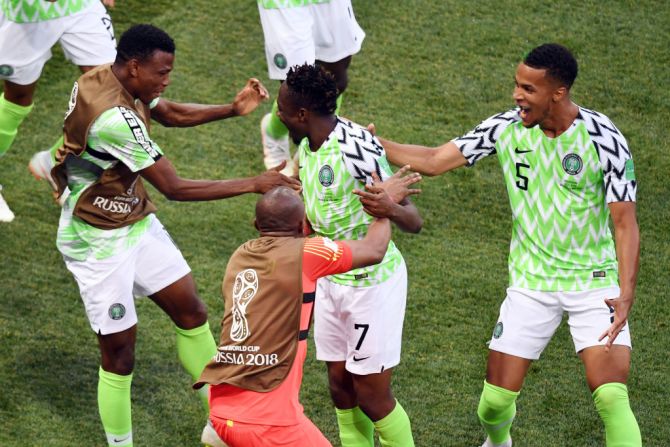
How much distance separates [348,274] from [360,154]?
62 centimetres

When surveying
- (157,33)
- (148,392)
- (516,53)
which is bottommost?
(148,392)

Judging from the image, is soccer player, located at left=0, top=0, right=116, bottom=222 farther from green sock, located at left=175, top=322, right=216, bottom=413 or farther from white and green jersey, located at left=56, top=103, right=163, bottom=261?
green sock, located at left=175, top=322, right=216, bottom=413

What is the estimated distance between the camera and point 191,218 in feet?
29.0

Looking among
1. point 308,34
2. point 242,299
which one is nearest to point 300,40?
point 308,34

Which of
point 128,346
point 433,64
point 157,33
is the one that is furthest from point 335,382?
point 433,64

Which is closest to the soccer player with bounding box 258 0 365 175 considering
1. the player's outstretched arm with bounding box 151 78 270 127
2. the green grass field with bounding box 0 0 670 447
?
the green grass field with bounding box 0 0 670 447

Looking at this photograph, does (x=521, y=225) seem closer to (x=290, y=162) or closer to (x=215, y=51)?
(x=290, y=162)

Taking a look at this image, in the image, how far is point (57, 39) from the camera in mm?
8172

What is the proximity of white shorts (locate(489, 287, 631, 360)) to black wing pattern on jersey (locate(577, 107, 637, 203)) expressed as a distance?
53 centimetres

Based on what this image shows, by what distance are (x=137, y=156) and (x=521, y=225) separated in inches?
79.1

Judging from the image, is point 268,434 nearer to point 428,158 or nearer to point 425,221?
point 428,158

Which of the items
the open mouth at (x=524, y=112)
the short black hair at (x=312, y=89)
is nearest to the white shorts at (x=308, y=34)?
the short black hair at (x=312, y=89)

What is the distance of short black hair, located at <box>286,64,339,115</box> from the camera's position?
5.83 metres

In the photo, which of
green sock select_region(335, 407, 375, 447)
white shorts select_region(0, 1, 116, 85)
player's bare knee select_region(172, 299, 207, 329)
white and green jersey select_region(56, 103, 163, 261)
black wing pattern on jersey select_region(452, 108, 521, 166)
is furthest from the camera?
white shorts select_region(0, 1, 116, 85)
